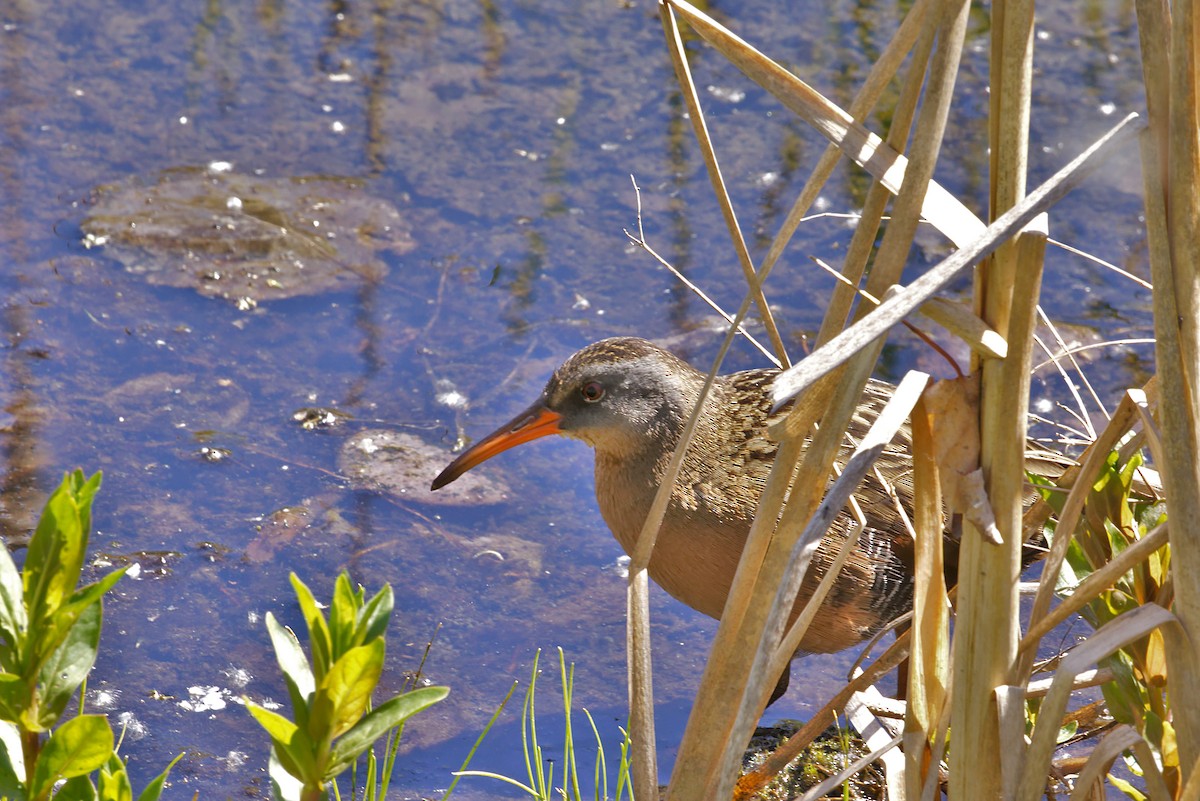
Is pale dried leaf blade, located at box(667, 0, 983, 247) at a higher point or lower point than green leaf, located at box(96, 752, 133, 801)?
higher

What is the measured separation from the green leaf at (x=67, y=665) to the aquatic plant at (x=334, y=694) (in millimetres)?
176

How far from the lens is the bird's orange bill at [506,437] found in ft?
11.1

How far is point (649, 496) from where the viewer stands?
328cm

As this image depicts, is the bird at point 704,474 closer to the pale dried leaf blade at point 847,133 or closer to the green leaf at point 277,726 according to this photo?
the pale dried leaf blade at point 847,133

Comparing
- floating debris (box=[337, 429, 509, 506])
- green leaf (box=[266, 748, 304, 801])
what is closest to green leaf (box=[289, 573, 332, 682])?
green leaf (box=[266, 748, 304, 801])

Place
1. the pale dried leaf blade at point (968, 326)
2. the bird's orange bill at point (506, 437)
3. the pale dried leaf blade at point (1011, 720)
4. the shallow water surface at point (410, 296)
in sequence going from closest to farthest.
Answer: the pale dried leaf blade at point (968, 326) < the pale dried leaf blade at point (1011, 720) < the shallow water surface at point (410, 296) < the bird's orange bill at point (506, 437)

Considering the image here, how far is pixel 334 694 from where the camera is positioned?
116cm

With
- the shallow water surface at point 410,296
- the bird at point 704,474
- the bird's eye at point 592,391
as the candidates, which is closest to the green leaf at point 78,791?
the shallow water surface at point 410,296

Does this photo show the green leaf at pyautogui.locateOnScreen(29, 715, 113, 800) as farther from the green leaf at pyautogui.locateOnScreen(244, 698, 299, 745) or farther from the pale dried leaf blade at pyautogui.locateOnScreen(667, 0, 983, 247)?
the pale dried leaf blade at pyautogui.locateOnScreen(667, 0, 983, 247)

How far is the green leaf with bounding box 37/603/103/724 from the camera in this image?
3.96 feet

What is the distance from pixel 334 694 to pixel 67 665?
26 centimetres

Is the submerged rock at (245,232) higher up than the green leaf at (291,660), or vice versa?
the green leaf at (291,660)

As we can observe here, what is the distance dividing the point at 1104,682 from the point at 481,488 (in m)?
2.36

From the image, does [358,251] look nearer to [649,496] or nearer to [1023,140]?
[649,496]
